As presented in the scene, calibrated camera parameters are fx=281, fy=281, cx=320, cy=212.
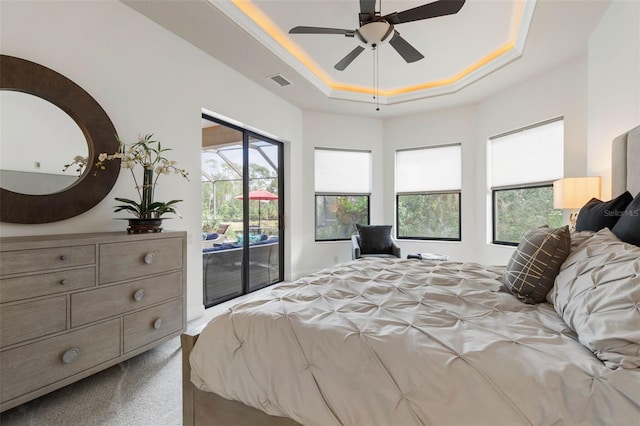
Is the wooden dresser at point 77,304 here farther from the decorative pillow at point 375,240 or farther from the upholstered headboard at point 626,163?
the upholstered headboard at point 626,163

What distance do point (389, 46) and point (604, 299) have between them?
10.8 ft

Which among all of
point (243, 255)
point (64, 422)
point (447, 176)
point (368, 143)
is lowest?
point (64, 422)

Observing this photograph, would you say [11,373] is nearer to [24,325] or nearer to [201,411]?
[24,325]

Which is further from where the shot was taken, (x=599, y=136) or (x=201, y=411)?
(x=599, y=136)

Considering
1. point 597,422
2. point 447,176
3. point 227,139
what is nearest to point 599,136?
point 447,176

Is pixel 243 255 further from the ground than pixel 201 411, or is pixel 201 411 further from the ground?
pixel 243 255

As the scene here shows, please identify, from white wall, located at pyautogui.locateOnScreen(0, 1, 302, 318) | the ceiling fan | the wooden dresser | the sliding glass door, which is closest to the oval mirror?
white wall, located at pyautogui.locateOnScreen(0, 1, 302, 318)

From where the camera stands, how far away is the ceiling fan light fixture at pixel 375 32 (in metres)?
2.17

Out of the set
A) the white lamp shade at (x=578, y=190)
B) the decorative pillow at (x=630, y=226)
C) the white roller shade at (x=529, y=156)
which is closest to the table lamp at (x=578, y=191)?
the white lamp shade at (x=578, y=190)

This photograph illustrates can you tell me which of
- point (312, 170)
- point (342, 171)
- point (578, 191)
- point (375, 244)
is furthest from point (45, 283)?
point (342, 171)

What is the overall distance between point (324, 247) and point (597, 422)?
14.5 feet

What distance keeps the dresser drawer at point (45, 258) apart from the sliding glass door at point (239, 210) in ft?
5.24

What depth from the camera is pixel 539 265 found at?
4.47 feet

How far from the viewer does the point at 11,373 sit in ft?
4.75
